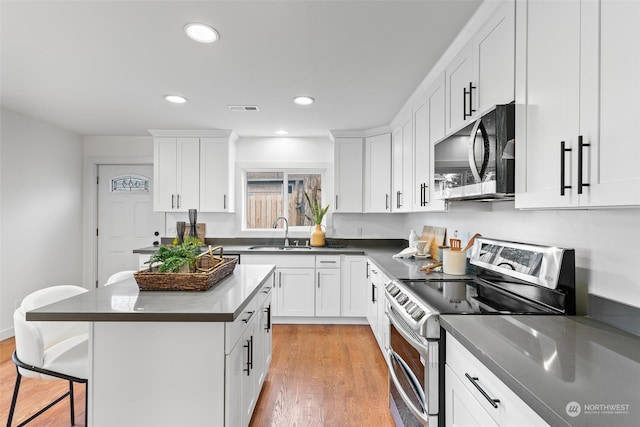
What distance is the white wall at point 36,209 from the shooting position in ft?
11.5

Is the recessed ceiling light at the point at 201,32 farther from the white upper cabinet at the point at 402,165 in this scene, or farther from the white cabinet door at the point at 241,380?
the white upper cabinet at the point at 402,165

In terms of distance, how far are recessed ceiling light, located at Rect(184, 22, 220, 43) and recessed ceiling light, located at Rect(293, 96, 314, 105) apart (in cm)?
110

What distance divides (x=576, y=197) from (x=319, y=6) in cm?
143

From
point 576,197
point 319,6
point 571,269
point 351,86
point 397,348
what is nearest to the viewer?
point 576,197

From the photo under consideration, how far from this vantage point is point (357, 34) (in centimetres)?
A: 194

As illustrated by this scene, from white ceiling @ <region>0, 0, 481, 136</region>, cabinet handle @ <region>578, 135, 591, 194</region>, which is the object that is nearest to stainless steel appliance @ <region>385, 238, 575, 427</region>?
cabinet handle @ <region>578, 135, 591, 194</region>

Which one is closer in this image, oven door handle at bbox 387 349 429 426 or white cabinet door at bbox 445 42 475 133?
oven door handle at bbox 387 349 429 426

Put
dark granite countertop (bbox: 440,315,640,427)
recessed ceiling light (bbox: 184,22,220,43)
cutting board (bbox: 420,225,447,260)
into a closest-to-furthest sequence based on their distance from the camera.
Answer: dark granite countertop (bbox: 440,315,640,427) → recessed ceiling light (bbox: 184,22,220,43) → cutting board (bbox: 420,225,447,260)

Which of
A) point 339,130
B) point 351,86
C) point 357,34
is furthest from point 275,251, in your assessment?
point 357,34

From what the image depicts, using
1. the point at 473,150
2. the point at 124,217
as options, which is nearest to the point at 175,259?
the point at 473,150

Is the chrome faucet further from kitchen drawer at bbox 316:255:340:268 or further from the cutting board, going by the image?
the cutting board

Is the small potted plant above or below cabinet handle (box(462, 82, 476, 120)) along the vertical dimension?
below

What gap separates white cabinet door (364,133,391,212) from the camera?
12.9ft

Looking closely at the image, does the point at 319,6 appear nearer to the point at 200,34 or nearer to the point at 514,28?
the point at 200,34
